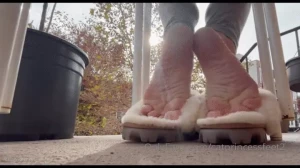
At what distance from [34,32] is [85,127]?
1217mm

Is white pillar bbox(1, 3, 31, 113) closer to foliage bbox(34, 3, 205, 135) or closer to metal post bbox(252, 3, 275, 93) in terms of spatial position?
metal post bbox(252, 3, 275, 93)

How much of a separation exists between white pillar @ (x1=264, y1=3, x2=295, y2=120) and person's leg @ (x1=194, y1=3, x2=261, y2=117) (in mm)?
78

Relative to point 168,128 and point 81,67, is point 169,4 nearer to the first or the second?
point 168,128

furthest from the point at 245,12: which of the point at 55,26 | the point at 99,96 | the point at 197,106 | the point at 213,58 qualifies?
the point at 55,26

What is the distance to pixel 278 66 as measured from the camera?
24.5 inches

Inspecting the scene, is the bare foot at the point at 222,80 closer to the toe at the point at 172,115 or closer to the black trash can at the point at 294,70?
the toe at the point at 172,115

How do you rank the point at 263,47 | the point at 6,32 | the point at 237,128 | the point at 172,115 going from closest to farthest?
the point at 6,32 → the point at 237,128 → the point at 172,115 → the point at 263,47

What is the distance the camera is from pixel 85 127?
1872 millimetres

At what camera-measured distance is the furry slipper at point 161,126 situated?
0.50 metres

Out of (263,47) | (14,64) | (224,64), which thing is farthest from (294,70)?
(14,64)

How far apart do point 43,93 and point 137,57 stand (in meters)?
0.34

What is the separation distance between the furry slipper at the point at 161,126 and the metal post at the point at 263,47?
0.25 metres

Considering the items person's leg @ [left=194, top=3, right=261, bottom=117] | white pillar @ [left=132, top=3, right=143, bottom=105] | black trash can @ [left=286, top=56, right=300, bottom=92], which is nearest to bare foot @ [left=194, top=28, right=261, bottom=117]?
person's leg @ [left=194, top=3, right=261, bottom=117]

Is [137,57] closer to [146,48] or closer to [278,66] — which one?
[146,48]
